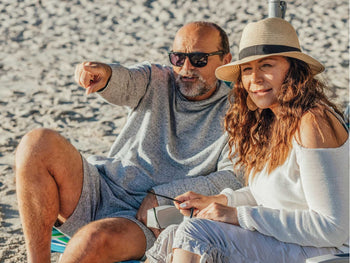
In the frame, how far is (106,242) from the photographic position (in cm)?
312

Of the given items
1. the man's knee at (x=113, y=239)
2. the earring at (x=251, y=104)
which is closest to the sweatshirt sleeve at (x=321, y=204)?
the earring at (x=251, y=104)

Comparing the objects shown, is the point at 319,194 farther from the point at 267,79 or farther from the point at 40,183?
the point at 40,183

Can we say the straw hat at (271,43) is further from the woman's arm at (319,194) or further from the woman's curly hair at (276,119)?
the woman's arm at (319,194)

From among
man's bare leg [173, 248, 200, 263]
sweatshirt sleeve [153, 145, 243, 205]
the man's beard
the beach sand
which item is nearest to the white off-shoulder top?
man's bare leg [173, 248, 200, 263]

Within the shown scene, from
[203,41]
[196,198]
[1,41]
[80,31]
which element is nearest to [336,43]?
[80,31]

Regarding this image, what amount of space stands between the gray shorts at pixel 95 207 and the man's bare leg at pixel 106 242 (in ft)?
0.21

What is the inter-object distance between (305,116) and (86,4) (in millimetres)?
10034

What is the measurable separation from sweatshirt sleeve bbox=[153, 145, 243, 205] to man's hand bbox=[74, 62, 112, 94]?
0.68m

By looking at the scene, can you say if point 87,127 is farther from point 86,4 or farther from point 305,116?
point 86,4

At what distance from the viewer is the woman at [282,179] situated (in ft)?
7.82

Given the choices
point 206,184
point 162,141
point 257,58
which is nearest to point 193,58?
point 162,141

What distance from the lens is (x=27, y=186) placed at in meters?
3.19

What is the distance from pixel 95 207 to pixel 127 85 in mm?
757

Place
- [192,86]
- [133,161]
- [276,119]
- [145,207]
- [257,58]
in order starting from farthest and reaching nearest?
[192,86], [133,161], [145,207], [276,119], [257,58]
